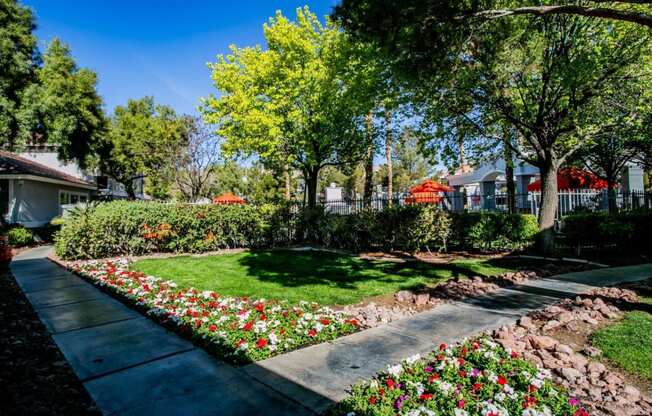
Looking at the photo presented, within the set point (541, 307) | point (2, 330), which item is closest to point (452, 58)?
point (541, 307)

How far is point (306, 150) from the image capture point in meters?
16.3

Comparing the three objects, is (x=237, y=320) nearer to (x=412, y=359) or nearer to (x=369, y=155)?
(x=412, y=359)

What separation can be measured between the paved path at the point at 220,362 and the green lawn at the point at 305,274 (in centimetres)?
166

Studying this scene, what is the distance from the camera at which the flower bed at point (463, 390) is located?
275 cm

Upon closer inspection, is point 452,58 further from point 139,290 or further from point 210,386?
point 139,290

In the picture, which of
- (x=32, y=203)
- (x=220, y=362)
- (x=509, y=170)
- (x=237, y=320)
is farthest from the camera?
(x=32, y=203)

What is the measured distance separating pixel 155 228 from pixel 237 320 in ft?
28.1

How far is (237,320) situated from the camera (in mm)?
4965

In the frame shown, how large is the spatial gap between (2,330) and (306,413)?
464 centimetres

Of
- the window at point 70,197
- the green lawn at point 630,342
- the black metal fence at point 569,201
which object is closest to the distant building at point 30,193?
the window at point 70,197

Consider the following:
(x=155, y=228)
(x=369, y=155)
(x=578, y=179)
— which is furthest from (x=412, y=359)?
(x=578, y=179)

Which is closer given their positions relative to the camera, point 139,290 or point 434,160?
point 139,290

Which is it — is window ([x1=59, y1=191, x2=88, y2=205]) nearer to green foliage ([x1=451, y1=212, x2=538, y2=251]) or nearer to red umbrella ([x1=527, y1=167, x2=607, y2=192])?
green foliage ([x1=451, y1=212, x2=538, y2=251])

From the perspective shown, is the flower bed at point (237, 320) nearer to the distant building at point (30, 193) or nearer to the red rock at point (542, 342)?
the red rock at point (542, 342)
